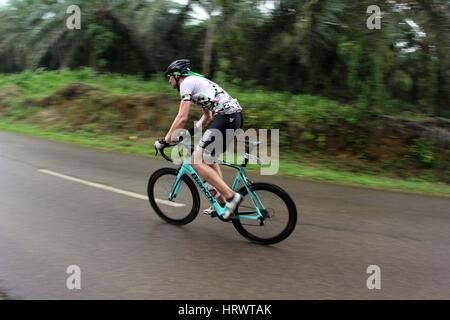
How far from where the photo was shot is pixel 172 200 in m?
6.17

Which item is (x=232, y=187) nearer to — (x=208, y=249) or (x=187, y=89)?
(x=208, y=249)

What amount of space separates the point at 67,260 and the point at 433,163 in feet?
29.6

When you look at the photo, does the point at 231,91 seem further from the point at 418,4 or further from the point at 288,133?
the point at 418,4

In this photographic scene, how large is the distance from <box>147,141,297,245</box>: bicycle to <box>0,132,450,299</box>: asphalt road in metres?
0.17

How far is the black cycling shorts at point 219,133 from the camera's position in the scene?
5.46m

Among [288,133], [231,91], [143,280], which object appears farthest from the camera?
[231,91]

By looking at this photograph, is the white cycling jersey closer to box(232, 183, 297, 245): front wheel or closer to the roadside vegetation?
box(232, 183, 297, 245): front wheel

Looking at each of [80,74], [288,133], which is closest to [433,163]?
[288,133]

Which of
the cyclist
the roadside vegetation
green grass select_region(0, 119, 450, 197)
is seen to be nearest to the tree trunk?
the roadside vegetation

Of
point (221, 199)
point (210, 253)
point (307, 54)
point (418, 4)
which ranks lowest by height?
point (210, 253)

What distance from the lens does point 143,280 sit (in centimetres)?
436

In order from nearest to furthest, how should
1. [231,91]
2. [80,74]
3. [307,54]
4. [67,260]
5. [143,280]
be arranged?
[143,280], [67,260], [307,54], [231,91], [80,74]

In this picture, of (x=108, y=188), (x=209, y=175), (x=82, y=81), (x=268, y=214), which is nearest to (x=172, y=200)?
(x=209, y=175)

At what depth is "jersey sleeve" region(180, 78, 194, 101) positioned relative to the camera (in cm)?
538
